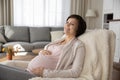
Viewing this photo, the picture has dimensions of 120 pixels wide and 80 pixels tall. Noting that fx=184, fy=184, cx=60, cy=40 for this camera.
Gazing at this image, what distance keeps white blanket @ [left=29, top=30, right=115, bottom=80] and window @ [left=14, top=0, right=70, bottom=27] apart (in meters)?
4.43

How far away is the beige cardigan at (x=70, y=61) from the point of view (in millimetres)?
1310

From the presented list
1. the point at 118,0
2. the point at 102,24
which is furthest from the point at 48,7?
the point at 118,0

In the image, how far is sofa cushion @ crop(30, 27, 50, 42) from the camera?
17.0ft

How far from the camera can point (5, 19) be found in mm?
5461

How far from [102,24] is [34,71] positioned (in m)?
4.46

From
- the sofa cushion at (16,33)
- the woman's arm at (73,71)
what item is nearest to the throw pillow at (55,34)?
the sofa cushion at (16,33)

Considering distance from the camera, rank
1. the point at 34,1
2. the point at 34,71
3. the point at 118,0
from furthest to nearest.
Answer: the point at 34,1 < the point at 118,0 < the point at 34,71

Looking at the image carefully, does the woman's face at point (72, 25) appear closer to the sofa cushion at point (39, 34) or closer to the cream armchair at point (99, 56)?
the cream armchair at point (99, 56)

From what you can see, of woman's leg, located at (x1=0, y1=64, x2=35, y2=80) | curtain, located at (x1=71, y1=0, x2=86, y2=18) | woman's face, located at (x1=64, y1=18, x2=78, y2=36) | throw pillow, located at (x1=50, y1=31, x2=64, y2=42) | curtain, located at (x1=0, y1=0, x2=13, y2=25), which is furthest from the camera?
curtain, located at (x1=71, y1=0, x2=86, y2=18)

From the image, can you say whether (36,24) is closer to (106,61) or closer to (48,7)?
(48,7)

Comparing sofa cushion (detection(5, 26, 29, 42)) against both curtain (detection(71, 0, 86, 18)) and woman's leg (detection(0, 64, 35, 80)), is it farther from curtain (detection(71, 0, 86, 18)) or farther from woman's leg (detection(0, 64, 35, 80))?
woman's leg (detection(0, 64, 35, 80))

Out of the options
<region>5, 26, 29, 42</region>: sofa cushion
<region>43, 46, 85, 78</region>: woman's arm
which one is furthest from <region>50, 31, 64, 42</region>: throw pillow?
<region>43, 46, 85, 78</region>: woman's arm

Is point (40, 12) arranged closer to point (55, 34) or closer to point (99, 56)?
point (55, 34)

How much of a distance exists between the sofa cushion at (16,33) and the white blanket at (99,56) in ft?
12.7
